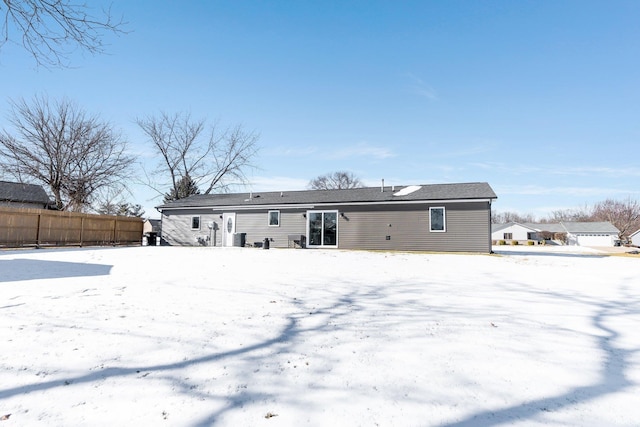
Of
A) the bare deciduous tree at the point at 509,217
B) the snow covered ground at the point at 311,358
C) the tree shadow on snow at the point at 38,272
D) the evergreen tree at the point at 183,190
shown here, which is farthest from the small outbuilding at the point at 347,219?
the bare deciduous tree at the point at 509,217

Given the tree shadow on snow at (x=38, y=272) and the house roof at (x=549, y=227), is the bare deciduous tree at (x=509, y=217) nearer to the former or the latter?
the house roof at (x=549, y=227)

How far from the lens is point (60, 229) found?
16.1 metres

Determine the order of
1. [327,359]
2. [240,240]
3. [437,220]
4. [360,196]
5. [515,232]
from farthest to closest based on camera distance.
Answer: [515,232] < [240,240] < [360,196] < [437,220] < [327,359]

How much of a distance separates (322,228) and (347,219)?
1554 millimetres

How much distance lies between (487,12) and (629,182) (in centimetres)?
5831

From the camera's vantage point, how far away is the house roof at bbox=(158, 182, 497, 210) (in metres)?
15.5

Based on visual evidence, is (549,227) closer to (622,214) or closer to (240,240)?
(622,214)

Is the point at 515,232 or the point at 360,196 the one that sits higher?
the point at 360,196

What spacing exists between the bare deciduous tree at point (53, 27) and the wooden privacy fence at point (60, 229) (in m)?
15.7

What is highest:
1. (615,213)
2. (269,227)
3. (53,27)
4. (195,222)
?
(615,213)

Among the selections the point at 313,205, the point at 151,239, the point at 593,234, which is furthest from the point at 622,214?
the point at 151,239

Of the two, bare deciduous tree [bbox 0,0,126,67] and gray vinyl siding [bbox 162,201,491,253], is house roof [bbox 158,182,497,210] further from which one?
bare deciduous tree [bbox 0,0,126,67]

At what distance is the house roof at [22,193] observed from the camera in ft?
78.7

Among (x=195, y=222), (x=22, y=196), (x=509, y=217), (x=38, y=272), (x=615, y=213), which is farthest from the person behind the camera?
(x=509, y=217)
